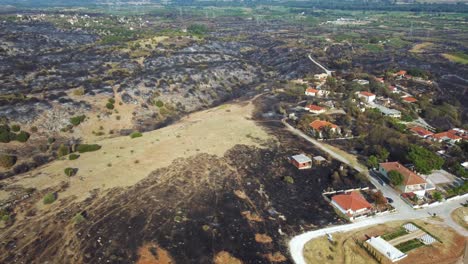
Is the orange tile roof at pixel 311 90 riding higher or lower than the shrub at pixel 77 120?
higher

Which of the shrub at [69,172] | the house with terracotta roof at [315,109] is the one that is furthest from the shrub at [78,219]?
the house with terracotta roof at [315,109]

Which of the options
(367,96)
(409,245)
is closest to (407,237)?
(409,245)

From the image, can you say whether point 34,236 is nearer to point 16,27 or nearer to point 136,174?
point 136,174

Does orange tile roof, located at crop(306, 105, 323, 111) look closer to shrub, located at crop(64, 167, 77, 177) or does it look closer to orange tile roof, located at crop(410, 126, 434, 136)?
orange tile roof, located at crop(410, 126, 434, 136)

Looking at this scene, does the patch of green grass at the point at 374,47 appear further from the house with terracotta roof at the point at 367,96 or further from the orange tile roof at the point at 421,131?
the orange tile roof at the point at 421,131

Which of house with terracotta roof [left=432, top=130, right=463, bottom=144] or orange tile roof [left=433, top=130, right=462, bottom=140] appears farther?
orange tile roof [left=433, top=130, right=462, bottom=140]

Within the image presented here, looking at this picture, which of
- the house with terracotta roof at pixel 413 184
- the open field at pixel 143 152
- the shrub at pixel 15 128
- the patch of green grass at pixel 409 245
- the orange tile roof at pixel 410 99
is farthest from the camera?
the orange tile roof at pixel 410 99

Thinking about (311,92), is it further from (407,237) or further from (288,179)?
(407,237)

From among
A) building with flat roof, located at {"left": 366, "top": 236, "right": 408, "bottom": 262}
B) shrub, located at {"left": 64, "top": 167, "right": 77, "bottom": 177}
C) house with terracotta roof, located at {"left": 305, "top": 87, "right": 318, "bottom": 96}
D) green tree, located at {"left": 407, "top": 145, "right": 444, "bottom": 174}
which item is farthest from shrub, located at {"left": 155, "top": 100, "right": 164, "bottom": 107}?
building with flat roof, located at {"left": 366, "top": 236, "right": 408, "bottom": 262}
